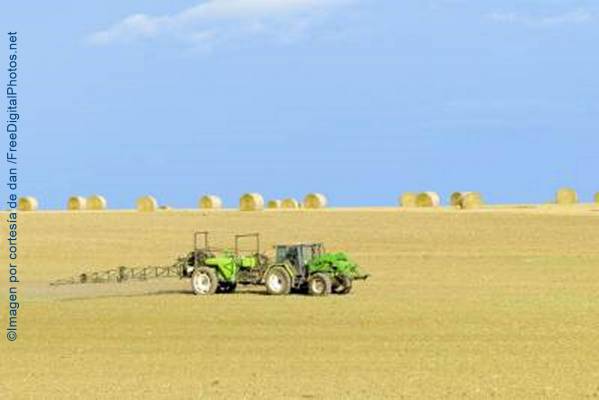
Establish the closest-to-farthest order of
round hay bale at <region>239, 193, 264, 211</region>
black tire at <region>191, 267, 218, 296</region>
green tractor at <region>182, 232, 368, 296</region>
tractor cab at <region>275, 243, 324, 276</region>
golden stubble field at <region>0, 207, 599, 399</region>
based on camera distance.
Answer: golden stubble field at <region>0, 207, 599, 399</region> < green tractor at <region>182, 232, 368, 296</region> < tractor cab at <region>275, 243, 324, 276</region> < black tire at <region>191, 267, 218, 296</region> < round hay bale at <region>239, 193, 264, 211</region>

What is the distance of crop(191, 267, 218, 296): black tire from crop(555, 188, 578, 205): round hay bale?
117 feet

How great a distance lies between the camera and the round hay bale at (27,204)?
183ft

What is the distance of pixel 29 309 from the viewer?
24344 mm

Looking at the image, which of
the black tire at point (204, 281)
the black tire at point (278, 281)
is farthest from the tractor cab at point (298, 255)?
the black tire at point (204, 281)

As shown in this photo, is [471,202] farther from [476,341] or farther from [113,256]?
[476,341]

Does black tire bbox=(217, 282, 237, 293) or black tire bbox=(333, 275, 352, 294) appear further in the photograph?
black tire bbox=(217, 282, 237, 293)

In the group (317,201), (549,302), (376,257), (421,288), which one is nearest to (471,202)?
(317,201)

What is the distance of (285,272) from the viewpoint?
2644cm

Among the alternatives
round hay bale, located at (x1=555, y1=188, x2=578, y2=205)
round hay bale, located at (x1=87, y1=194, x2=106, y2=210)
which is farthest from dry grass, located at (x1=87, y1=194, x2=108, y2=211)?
round hay bale, located at (x1=555, y1=188, x2=578, y2=205)

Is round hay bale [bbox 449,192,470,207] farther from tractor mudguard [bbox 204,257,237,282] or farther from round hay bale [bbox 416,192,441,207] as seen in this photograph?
tractor mudguard [bbox 204,257,237,282]

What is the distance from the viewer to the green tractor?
26297 millimetres

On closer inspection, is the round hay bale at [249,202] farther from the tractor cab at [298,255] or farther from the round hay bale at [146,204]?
the tractor cab at [298,255]

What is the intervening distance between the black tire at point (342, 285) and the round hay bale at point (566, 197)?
115 feet

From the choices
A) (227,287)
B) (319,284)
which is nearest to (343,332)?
(319,284)
